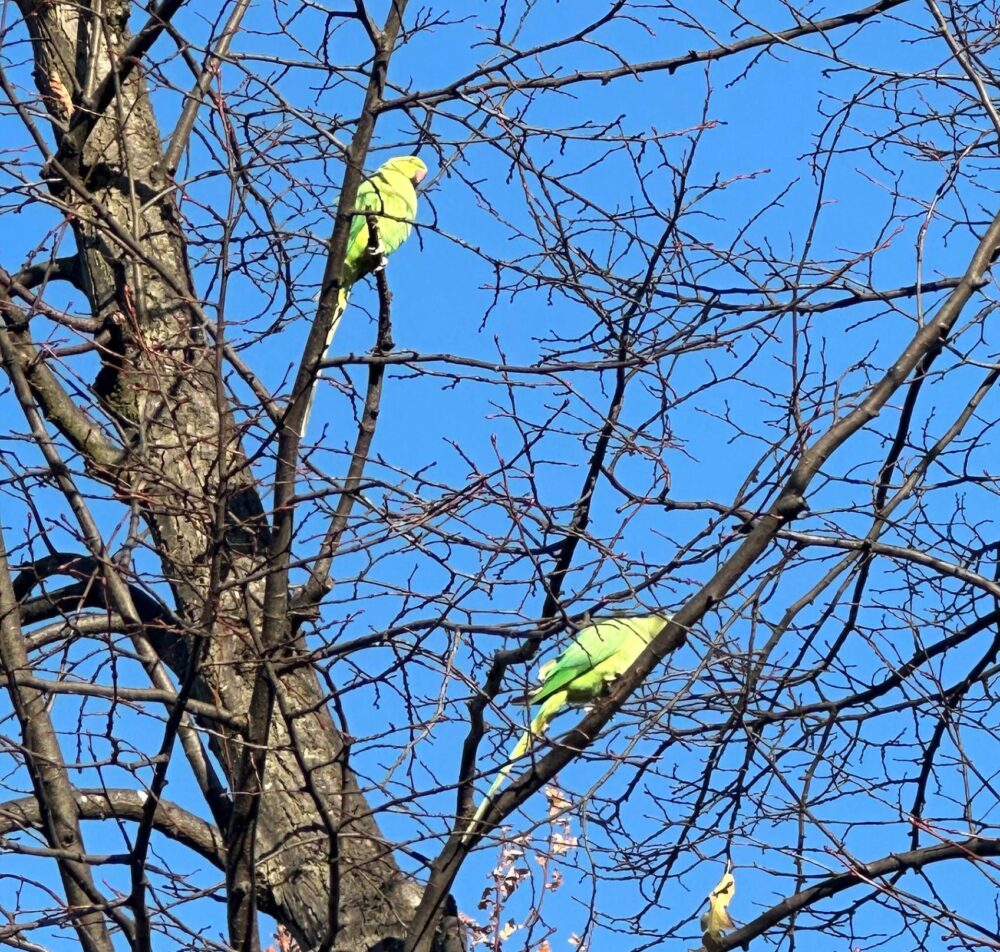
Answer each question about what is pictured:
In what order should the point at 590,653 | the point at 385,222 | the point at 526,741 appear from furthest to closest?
1. the point at 385,222
2. the point at 590,653
3. the point at 526,741

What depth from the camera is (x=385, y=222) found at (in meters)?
6.06

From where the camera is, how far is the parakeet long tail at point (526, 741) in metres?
3.90

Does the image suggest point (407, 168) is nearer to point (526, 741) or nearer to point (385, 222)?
point (385, 222)

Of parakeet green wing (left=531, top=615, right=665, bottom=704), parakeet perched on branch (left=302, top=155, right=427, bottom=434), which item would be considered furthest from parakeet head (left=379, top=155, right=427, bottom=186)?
parakeet green wing (left=531, top=615, right=665, bottom=704)

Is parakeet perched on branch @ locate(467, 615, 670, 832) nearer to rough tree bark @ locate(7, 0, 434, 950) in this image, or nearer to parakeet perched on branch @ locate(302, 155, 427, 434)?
rough tree bark @ locate(7, 0, 434, 950)

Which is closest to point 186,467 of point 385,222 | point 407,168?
point 385,222

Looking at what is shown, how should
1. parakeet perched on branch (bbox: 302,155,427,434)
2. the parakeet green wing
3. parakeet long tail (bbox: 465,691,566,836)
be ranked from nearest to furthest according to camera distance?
parakeet long tail (bbox: 465,691,566,836)
the parakeet green wing
parakeet perched on branch (bbox: 302,155,427,434)

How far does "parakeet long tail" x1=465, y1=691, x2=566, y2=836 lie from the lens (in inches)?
154

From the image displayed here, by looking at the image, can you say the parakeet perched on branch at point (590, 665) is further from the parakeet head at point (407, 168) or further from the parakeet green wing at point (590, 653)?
the parakeet head at point (407, 168)

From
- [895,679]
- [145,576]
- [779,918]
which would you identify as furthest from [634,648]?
[145,576]

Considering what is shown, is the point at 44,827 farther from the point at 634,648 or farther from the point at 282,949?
the point at 634,648

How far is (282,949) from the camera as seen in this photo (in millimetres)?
4805

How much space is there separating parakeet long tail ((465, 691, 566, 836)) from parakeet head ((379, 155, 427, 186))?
8.48 ft

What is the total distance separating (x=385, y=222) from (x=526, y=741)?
8.37 ft
